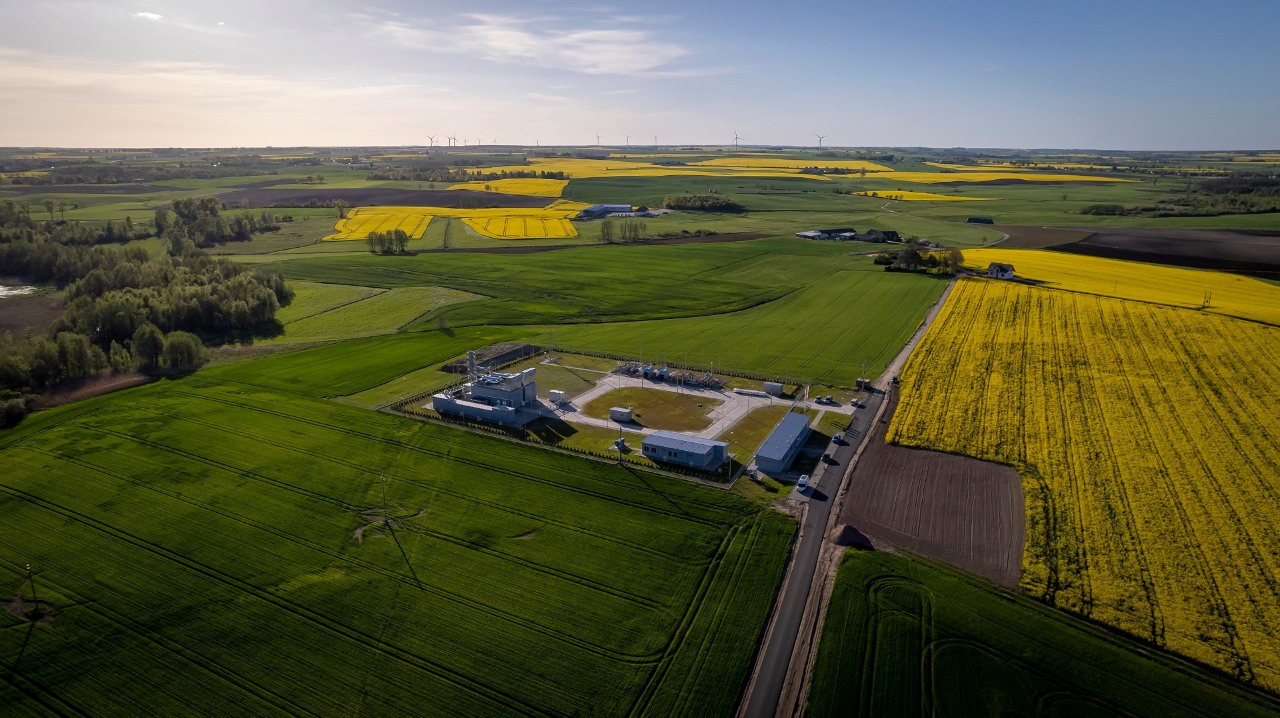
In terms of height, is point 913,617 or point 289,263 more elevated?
point 289,263

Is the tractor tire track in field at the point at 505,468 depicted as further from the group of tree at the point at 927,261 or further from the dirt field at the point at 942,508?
the group of tree at the point at 927,261

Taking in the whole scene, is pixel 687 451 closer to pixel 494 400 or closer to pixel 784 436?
pixel 784 436

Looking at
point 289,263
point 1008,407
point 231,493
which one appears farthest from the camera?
point 289,263

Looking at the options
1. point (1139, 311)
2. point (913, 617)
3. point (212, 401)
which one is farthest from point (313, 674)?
point (1139, 311)

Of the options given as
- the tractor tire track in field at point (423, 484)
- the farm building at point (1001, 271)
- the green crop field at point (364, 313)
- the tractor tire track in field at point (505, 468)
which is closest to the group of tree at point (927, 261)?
the farm building at point (1001, 271)

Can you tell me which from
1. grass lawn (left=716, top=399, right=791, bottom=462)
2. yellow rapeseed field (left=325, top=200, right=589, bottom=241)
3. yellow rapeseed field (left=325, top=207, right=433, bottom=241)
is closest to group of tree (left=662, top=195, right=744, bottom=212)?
yellow rapeseed field (left=325, top=200, right=589, bottom=241)

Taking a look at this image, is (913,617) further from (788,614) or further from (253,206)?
(253,206)

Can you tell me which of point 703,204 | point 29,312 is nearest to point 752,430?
point 29,312

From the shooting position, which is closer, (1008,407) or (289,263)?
(1008,407)

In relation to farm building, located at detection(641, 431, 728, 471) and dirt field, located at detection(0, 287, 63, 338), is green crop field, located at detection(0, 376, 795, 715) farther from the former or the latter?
dirt field, located at detection(0, 287, 63, 338)
